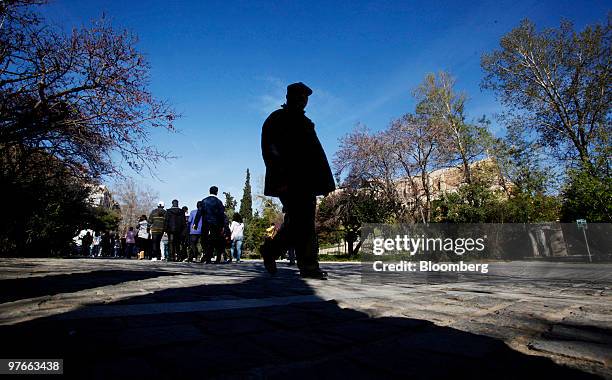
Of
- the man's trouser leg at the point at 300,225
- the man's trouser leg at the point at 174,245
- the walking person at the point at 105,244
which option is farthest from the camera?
the walking person at the point at 105,244

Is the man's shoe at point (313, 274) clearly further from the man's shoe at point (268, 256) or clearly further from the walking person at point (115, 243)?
the walking person at point (115, 243)

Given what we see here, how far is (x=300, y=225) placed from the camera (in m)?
3.86

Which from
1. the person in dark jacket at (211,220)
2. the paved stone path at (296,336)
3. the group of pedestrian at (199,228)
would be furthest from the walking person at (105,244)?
the paved stone path at (296,336)

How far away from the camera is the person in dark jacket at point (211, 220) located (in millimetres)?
9281

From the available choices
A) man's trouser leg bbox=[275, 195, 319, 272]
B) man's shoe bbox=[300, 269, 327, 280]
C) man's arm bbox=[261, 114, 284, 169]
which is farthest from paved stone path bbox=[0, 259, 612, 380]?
man's arm bbox=[261, 114, 284, 169]

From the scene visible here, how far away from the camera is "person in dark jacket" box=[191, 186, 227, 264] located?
928cm

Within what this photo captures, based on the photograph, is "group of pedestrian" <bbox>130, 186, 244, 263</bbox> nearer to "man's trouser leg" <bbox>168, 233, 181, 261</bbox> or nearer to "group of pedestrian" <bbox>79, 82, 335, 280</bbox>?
"man's trouser leg" <bbox>168, 233, 181, 261</bbox>

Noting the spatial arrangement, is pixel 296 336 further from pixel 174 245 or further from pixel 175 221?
pixel 174 245

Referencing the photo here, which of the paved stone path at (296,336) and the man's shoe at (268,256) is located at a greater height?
the man's shoe at (268,256)

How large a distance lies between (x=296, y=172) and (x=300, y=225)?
60 centimetres

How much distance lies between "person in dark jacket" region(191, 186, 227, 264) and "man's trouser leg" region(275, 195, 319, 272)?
575 centimetres

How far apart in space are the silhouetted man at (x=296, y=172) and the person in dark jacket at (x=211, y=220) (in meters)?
5.51

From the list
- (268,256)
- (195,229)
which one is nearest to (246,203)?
(195,229)

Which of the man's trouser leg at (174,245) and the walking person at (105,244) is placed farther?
the walking person at (105,244)
